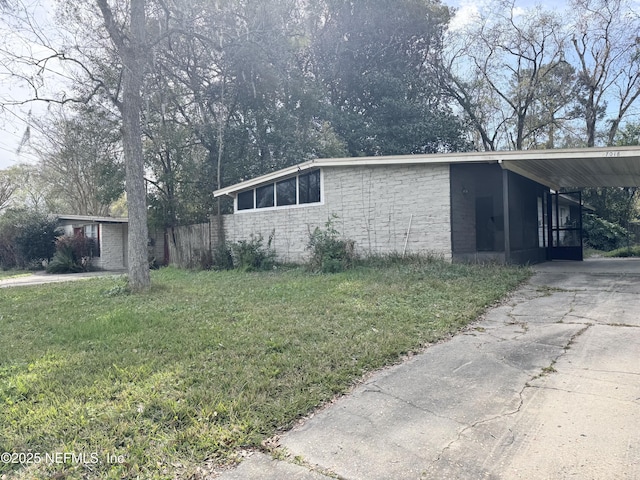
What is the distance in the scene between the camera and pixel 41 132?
24078mm

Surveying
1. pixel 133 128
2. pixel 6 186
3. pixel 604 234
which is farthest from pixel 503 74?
pixel 6 186

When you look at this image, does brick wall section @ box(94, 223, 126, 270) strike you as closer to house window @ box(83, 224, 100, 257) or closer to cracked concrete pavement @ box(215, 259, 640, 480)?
house window @ box(83, 224, 100, 257)

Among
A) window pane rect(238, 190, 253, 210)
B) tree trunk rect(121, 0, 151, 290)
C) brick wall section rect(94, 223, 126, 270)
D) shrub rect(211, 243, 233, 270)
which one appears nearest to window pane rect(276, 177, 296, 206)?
window pane rect(238, 190, 253, 210)

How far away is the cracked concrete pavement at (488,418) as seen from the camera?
2.37 meters

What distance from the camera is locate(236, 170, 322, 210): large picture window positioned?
12898 millimetres

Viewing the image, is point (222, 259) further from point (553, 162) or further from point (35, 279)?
point (553, 162)

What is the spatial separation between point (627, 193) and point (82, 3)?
946 inches

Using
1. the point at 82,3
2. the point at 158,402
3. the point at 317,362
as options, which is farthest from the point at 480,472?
the point at 82,3

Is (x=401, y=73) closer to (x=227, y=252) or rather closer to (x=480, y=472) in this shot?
(x=227, y=252)

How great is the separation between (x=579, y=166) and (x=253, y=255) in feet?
30.7

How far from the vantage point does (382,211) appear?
452 inches

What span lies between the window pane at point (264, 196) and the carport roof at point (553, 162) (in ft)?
1.49

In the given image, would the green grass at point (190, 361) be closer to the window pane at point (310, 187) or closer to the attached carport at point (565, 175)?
the attached carport at point (565, 175)

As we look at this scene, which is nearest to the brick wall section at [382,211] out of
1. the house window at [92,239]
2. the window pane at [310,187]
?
the window pane at [310,187]
